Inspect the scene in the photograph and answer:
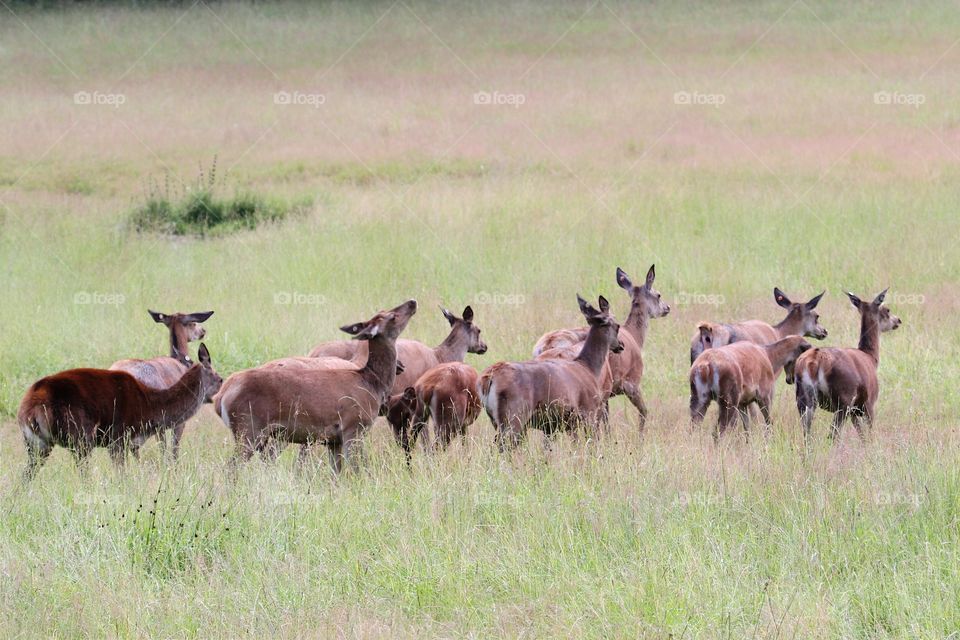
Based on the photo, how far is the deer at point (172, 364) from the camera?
34.7 feet

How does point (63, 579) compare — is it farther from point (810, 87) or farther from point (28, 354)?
point (810, 87)

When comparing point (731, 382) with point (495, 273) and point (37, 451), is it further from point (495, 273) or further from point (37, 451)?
point (495, 273)

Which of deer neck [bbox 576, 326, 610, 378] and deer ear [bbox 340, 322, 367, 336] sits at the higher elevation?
deer ear [bbox 340, 322, 367, 336]

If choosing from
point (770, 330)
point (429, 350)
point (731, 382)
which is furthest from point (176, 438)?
point (770, 330)

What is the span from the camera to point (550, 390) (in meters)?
10.2

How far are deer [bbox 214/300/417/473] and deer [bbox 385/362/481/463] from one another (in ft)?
0.99

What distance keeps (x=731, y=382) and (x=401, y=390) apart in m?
2.84

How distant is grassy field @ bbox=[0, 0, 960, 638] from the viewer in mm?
6883

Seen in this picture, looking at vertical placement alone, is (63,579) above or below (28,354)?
below

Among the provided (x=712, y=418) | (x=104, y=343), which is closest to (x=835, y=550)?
(x=712, y=418)

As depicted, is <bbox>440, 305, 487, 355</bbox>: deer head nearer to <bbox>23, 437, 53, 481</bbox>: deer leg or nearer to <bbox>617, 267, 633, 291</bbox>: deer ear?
<bbox>617, 267, 633, 291</bbox>: deer ear

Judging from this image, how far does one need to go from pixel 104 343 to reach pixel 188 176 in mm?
10972

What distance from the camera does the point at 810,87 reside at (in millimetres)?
29078

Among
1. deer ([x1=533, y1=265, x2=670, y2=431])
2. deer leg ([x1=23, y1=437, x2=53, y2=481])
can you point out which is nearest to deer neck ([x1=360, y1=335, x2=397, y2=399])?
deer ([x1=533, y1=265, x2=670, y2=431])
